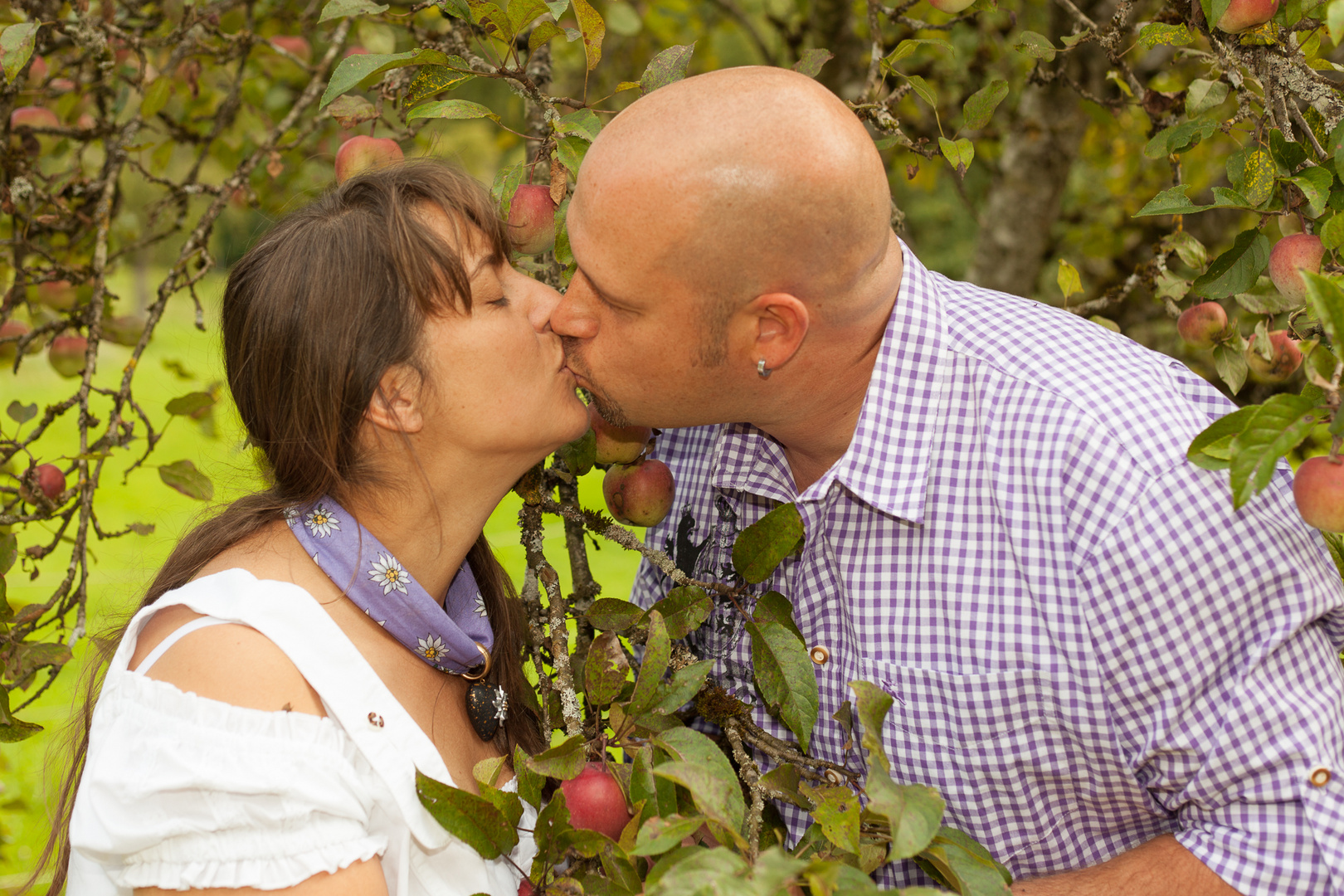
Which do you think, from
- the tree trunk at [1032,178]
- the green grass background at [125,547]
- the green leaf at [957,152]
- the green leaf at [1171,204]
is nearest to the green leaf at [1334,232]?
the green leaf at [1171,204]

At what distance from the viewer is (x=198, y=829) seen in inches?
42.8

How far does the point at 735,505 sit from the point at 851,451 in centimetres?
30

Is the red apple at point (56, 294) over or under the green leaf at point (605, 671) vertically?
under

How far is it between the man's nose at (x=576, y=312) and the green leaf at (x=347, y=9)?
0.46 meters

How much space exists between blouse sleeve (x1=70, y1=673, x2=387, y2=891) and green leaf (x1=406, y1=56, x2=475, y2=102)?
0.85 meters

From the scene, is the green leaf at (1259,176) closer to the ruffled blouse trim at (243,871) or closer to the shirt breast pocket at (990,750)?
the shirt breast pocket at (990,750)

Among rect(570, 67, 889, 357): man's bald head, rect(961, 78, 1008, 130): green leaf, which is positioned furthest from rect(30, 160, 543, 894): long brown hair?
rect(961, 78, 1008, 130): green leaf

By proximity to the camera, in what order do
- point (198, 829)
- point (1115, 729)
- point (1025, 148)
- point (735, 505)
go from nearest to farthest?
point (198, 829) → point (1115, 729) → point (735, 505) → point (1025, 148)

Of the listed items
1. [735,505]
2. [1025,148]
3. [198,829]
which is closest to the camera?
[198,829]

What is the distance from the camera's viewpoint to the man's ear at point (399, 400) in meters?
1.37

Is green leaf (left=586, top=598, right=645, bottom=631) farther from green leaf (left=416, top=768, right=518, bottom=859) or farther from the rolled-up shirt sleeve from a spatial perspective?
the rolled-up shirt sleeve

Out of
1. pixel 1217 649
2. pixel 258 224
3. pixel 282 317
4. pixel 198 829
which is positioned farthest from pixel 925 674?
pixel 258 224

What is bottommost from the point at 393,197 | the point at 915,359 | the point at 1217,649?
the point at 1217,649

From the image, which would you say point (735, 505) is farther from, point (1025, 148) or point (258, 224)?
point (1025, 148)
